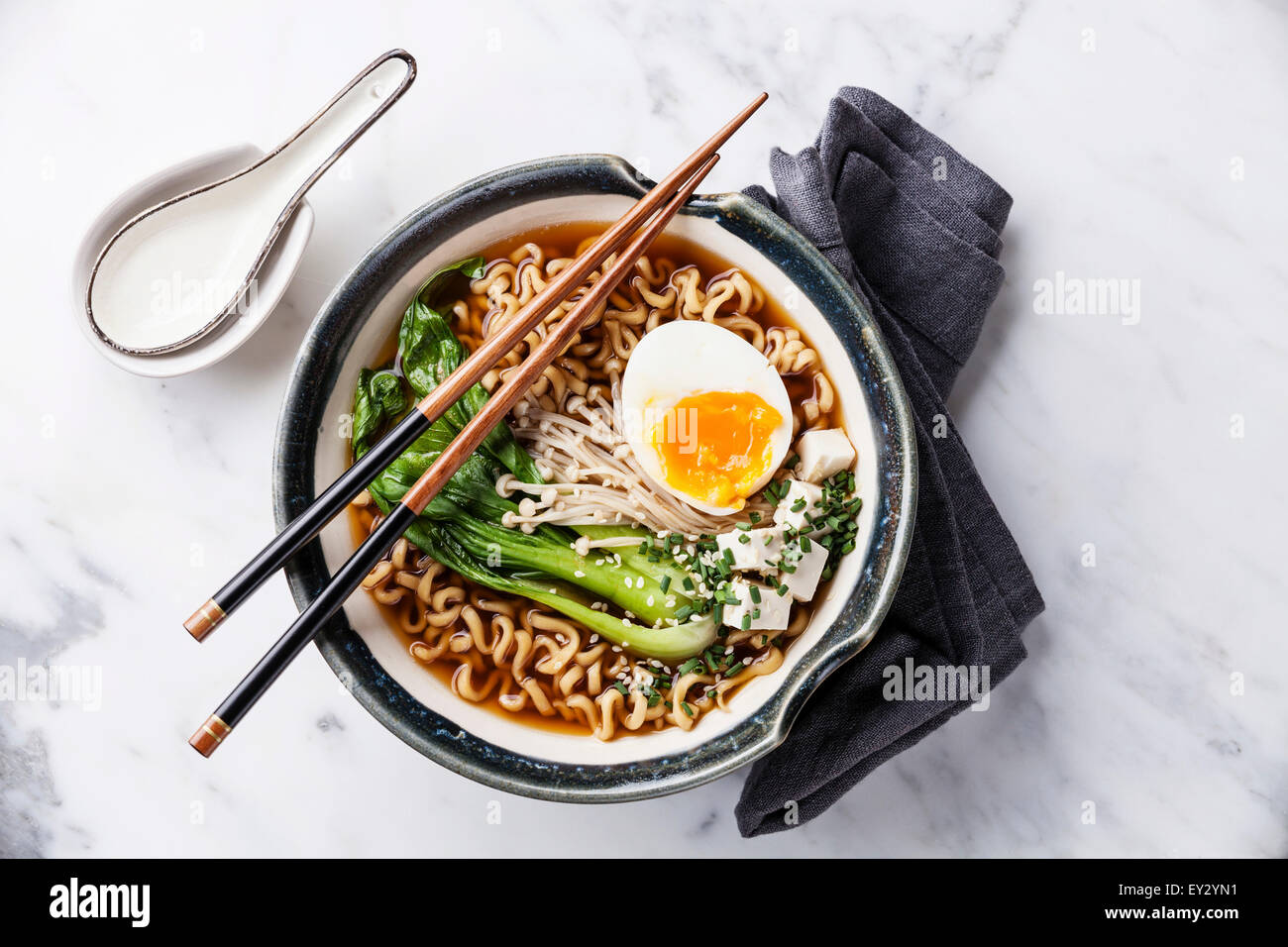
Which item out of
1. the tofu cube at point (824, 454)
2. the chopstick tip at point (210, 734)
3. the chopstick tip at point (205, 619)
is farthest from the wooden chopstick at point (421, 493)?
the tofu cube at point (824, 454)

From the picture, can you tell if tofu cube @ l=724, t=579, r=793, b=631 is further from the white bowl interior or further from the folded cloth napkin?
the folded cloth napkin

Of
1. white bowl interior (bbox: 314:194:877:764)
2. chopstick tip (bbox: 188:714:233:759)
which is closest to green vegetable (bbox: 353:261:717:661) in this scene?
white bowl interior (bbox: 314:194:877:764)

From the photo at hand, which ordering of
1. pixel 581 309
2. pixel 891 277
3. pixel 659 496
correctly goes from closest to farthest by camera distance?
pixel 581 309 → pixel 659 496 → pixel 891 277

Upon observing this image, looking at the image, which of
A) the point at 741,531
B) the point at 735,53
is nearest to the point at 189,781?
the point at 741,531

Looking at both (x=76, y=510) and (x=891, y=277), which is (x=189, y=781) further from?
(x=891, y=277)

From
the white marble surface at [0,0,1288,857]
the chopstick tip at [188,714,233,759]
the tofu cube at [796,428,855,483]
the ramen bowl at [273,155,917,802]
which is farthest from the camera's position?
the white marble surface at [0,0,1288,857]

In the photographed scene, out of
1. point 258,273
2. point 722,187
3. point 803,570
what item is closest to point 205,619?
point 258,273
